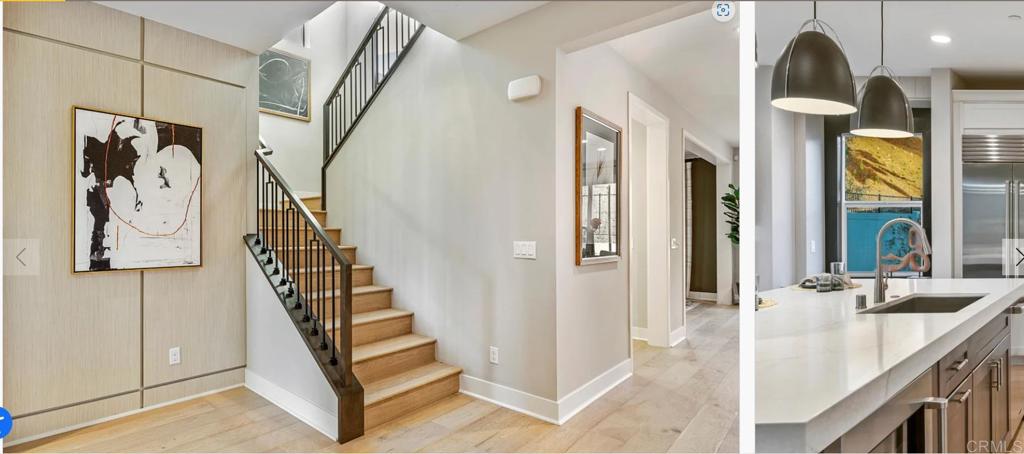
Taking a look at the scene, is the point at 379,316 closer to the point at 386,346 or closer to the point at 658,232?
the point at 386,346

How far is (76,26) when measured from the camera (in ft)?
6.01

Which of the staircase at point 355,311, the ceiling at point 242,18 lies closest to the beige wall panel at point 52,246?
the ceiling at point 242,18

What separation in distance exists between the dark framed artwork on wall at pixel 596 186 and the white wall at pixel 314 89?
2188 mm

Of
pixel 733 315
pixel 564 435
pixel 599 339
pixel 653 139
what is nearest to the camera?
pixel 564 435

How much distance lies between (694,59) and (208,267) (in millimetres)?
2981

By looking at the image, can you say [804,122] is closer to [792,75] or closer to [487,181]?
[792,75]

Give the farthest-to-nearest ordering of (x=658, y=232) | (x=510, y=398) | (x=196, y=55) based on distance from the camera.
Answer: (x=658, y=232) → (x=196, y=55) → (x=510, y=398)

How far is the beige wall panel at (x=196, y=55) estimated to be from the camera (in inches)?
83.4

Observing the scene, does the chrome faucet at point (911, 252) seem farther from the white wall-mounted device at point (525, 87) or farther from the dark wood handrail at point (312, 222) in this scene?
the dark wood handrail at point (312, 222)

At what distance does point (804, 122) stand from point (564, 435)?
1556 millimetres

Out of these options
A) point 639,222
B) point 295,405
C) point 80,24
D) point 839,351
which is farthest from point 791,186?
point 639,222

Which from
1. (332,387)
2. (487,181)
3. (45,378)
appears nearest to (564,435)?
(332,387)

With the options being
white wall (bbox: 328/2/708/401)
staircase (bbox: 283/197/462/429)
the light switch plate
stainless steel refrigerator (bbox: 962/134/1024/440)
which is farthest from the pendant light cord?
staircase (bbox: 283/197/462/429)

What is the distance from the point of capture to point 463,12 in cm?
203
